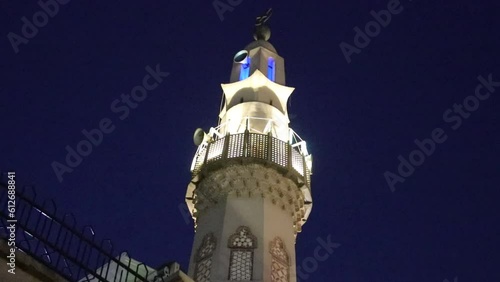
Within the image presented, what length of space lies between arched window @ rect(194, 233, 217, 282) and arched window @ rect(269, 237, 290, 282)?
4.67ft

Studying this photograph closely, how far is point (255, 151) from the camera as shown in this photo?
1598cm

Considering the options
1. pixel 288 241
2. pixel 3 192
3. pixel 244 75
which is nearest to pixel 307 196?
pixel 288 241

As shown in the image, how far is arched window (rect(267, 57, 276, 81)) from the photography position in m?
20.0

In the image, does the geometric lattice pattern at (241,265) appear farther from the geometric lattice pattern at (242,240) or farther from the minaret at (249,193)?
the geometric lattice pattern at (242,240)

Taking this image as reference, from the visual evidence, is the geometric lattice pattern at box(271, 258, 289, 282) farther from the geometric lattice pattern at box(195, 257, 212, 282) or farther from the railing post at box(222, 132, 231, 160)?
the railing post at box(222, 132, 231, 160)

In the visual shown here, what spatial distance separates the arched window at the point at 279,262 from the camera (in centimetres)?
1424

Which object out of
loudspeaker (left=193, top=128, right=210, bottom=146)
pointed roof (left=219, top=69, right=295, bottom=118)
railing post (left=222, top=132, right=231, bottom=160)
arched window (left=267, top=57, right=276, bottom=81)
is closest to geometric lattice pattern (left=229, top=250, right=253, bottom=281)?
railing post (left=222, top=132, right=231, bottom=160)

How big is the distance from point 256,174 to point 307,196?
74.6 inches

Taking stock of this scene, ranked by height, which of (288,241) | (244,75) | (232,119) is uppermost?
(244,75)

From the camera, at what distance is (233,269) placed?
1403 centimetres

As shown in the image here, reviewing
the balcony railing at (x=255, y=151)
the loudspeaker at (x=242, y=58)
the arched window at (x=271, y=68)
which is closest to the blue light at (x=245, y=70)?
the loudspeaker at (x=242, y=58)

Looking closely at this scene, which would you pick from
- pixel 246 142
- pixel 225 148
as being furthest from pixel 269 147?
pixel 225 148

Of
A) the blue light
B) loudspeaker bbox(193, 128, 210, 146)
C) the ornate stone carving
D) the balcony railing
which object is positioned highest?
the blue light

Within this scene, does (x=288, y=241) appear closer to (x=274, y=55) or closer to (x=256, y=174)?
(x=256, y=174)
